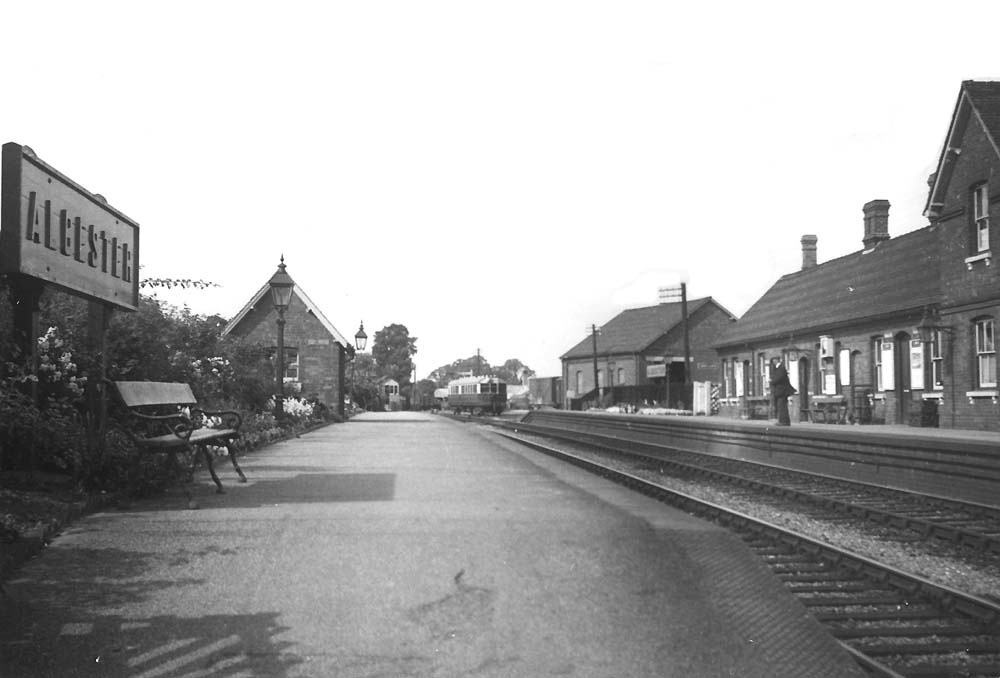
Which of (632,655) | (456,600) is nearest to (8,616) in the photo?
(456,600)

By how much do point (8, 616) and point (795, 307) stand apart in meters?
37.7

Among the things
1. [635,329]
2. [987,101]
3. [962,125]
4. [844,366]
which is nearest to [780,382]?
[962,125]

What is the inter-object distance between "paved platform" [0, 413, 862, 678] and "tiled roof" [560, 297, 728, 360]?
5918cm

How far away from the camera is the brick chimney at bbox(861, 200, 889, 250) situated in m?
37.2

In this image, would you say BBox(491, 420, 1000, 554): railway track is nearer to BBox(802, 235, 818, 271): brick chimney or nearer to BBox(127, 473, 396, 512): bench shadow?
BBox(127, 473, 396, 512): bench shadow

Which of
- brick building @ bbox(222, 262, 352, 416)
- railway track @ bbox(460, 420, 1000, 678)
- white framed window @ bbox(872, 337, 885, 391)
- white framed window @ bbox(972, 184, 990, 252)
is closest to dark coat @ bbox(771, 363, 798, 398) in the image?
white framed window @ bbox(972, 184, 990, 252)

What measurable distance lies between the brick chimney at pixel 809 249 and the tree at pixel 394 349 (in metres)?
100

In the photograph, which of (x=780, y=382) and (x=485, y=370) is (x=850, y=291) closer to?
(x=780, y=382)

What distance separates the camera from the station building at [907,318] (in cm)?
2300

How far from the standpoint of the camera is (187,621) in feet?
15.0

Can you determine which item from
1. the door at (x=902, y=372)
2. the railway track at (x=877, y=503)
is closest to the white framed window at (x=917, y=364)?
the door at (x=902, y=372)

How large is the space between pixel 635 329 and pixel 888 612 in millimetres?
65756

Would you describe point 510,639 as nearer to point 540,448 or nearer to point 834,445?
point 834,445

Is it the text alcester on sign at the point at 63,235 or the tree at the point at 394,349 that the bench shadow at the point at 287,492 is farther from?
the tree at the point at 394,349
